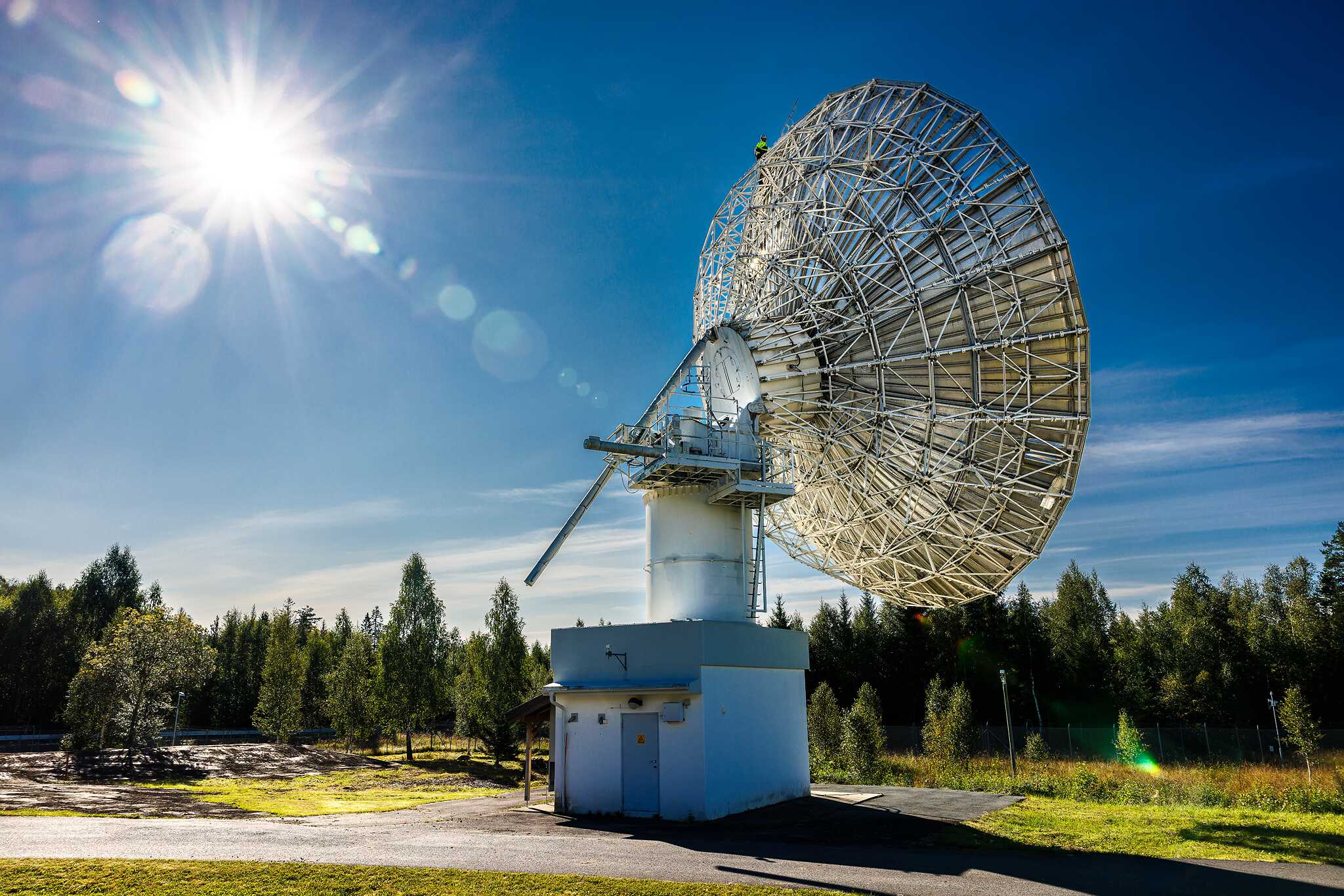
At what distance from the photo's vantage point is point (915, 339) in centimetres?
2061

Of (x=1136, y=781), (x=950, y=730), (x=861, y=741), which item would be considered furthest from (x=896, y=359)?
(x=950, y=730)

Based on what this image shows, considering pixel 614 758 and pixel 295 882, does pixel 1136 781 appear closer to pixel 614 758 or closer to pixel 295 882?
pixel 614 758

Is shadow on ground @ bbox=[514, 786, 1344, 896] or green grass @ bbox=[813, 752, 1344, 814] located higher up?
shadow on ground @ bbox=[514, 786, 1344, 896]

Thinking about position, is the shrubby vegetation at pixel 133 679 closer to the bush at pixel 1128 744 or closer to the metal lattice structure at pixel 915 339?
the metal lattice structure at pixel 915 339

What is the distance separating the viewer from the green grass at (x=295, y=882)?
10883 mm

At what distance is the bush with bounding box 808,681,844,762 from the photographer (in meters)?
37.0

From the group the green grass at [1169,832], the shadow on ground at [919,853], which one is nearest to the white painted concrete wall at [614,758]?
the shadow on ground at [919,853]

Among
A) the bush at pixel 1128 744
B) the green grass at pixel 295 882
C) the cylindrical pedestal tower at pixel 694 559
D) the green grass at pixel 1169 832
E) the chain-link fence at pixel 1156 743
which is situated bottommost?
the chain-link fence at pixel 1156 743

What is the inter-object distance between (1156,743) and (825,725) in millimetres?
19911

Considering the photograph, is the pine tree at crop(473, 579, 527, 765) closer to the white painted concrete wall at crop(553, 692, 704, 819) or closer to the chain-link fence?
the chain-link fence

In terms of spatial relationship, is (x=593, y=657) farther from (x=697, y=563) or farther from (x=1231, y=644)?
(x=1231, y=644)

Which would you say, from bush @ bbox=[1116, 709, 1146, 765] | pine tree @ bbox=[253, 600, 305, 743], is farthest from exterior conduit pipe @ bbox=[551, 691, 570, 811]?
pine tree @ bbox=[253, 600, 305, 743]

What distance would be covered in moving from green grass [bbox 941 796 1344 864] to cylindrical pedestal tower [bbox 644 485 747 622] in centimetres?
846

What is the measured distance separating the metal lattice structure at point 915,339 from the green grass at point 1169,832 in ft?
20.6
